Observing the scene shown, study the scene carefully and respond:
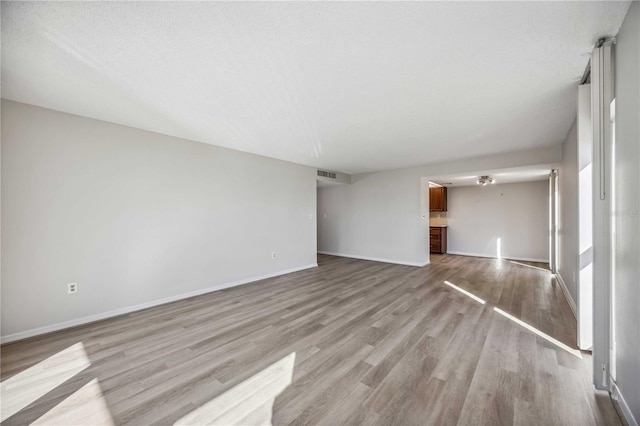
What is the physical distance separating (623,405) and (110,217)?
4909mm

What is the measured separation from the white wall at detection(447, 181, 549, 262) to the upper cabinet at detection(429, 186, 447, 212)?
32 cm

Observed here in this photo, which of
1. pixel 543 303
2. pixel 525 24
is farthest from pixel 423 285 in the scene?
pixel 525 24

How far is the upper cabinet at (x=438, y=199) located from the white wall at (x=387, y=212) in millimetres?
2206

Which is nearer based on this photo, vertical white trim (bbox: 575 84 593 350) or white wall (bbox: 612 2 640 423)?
white wall (bbox: 612 2 640 423)

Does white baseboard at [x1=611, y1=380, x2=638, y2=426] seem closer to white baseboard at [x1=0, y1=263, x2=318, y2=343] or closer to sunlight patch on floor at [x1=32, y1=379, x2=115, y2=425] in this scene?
sunlight patch on floor at [x1=32, y1=379, x2=115, y2=425]

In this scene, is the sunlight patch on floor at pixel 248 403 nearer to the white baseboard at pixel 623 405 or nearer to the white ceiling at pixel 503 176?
the white baseboard at pixel 623 405

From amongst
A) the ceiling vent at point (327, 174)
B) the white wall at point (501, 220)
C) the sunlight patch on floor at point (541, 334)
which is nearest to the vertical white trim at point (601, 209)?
the sunlight patch on floor at point (541, 334)

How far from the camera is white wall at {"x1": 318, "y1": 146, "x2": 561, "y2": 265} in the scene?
5398mm

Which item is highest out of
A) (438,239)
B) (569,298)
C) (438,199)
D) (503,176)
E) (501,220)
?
(503,176)

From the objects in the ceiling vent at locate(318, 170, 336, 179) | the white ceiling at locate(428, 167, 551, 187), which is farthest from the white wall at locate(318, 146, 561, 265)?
the ceiling vent at locate(318, 170, 336, 179)

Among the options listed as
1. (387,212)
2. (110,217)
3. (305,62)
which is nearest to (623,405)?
(305,62)

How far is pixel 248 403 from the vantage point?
160 centimetres

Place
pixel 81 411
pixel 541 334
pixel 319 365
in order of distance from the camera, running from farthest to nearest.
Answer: pixel 541 334, pixel 319 365, pixel 81 411

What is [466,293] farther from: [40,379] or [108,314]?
[108,314]
